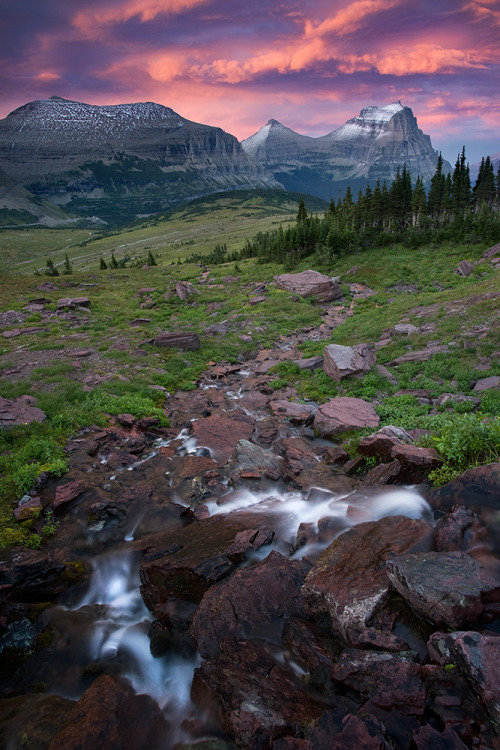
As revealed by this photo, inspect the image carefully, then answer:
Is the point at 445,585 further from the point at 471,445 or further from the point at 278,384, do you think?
the point at 278,384

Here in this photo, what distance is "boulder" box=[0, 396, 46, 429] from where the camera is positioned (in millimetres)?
13023

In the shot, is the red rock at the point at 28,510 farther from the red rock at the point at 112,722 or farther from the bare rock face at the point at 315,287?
the bare rock face at the point at 315,287

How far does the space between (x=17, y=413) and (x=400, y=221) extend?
208ft

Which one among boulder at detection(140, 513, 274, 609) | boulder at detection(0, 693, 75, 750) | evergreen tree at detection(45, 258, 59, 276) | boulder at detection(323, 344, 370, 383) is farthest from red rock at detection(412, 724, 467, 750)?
evergreen tree at detection(45, 258, 59, 276)

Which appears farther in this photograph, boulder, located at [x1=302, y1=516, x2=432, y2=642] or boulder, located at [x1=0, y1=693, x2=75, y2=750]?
boulder, located at [x1=302, y1=516, x2=432, y2=642]

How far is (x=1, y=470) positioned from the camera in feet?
36.6

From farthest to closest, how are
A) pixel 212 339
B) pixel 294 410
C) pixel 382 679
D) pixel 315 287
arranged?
pixel 315 287 → pixel 212 339 → pixel 294 410 → pixel 382 679

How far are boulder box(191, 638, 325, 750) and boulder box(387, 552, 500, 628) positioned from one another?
208 centimetres

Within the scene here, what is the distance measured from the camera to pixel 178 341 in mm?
23719

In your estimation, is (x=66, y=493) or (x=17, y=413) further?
(x=17, y=413)

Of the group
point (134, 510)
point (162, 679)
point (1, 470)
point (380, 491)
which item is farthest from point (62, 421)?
point (380, 491)

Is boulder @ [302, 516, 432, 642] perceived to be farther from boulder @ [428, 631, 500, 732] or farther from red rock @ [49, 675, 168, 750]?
red rock @ [49, 675, 168, 750]

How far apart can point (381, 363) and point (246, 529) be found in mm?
13357

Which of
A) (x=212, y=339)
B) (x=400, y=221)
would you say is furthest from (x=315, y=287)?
(x=400, y=221)
